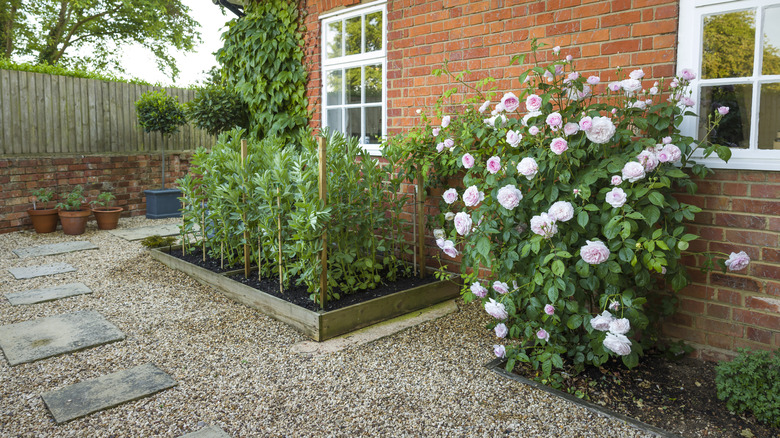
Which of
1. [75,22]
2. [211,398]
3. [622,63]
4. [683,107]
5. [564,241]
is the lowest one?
[211,398]

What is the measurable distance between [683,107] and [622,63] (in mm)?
482

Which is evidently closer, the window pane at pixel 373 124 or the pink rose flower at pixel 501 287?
the pink rose flower at pixel 501 287

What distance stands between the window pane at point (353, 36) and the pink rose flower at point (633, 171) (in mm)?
3345

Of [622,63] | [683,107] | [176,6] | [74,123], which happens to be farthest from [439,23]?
[176,6]

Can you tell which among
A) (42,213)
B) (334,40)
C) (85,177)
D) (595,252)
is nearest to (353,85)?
(334,40)

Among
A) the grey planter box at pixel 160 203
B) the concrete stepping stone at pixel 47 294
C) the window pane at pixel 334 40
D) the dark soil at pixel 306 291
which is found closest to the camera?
the dark soil at pixel 306 291

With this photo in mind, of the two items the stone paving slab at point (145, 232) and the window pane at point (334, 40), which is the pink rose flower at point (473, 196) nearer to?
the window pane at point (334, 40)

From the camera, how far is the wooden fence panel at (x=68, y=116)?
6945mm

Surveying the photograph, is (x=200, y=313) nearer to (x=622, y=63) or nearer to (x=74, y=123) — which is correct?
(x=622, y=63)

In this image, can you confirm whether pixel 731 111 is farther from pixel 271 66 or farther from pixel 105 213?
pixel 105 213

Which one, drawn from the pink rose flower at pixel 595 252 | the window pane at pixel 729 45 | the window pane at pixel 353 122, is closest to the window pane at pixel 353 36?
the window pane at pixel 353 122

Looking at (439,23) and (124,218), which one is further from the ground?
(439,23)

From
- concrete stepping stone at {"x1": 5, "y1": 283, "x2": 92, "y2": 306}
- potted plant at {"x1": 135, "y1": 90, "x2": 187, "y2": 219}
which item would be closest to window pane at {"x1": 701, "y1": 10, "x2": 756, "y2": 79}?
concrete stepping stone at {"x1": 5, "y1": 283, "x2": 92, "y2": 306}

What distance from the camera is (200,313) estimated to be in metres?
3.96
